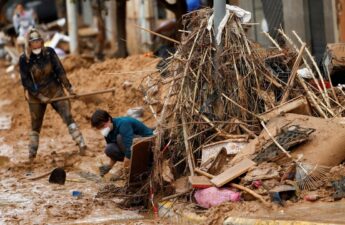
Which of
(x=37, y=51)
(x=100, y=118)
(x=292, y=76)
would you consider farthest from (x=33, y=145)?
(x=292, y=76)

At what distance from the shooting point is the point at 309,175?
9344 millimetres

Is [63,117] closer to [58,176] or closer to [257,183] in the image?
[58,176]

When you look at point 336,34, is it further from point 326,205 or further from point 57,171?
point 326,205

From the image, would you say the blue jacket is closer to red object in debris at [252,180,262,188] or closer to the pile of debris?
the pile of debris

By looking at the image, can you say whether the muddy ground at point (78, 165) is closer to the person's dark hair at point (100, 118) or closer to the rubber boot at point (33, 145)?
the rubber boot at point (33, 145)

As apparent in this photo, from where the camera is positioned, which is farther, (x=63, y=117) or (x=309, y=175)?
(x=63, y=117)

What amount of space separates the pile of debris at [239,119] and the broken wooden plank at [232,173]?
0.03ft

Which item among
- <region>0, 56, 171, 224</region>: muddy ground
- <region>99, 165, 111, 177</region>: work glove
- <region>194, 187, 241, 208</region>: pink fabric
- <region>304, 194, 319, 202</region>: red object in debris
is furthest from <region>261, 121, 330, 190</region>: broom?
<region>99, 165, 111, 177</region>: work glove

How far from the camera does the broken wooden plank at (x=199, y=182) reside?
371 inches

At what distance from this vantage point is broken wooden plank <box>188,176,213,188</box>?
9.43m

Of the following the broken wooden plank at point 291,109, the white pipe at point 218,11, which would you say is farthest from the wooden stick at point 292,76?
the white pipe at point 218,11

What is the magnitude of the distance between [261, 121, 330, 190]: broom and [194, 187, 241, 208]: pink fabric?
0.66m

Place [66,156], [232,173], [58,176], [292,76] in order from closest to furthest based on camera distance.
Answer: [232,173] < [292,76] < [58,176] < [66,156]

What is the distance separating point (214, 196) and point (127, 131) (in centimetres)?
219
